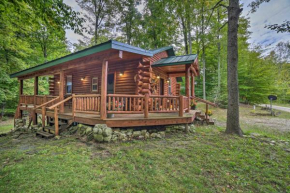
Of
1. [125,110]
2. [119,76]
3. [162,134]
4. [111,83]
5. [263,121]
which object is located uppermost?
[119,76]

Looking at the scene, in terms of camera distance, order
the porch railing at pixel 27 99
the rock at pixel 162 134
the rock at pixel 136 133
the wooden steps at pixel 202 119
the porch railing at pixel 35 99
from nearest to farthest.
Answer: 1. the rock at pixel 136 133
2. the rock at pixel 162 134
3. the porch railing at pixel 35 99
4. the wooden steps at pixel 202 119
5. the porch railing at pixel 27 99

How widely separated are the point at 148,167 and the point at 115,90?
579 centimetres

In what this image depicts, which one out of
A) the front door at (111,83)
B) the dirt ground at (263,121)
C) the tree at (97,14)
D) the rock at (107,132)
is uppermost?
the tree at (97,14)

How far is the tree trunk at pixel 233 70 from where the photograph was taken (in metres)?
5.50

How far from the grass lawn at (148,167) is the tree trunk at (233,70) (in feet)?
3.61

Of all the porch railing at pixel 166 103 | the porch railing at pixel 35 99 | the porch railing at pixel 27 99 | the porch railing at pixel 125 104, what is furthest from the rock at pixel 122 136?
the porch railing at pixel 27 99

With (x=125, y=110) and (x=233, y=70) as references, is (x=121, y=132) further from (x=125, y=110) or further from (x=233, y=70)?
(x=233, y=70)

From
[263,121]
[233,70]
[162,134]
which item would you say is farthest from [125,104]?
[263,121]

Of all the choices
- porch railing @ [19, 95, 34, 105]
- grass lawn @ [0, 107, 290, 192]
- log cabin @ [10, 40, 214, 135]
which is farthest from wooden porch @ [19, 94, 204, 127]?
porch railing @ [19, 95, 34, 105]

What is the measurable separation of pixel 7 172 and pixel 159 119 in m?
4.37

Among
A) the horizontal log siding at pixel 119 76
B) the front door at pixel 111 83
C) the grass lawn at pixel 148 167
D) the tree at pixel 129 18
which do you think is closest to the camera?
the grass lawn at pixel 148 167

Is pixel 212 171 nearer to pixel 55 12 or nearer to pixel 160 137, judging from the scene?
pixel 160 137

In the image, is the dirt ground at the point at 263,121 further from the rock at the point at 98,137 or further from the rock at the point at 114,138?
→ the rock at the point at 98,137

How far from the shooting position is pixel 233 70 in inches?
219
